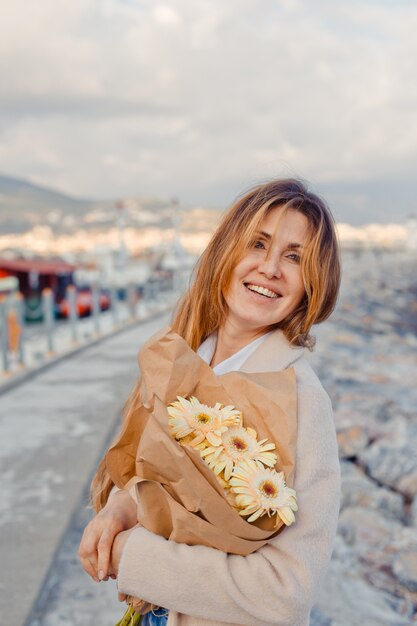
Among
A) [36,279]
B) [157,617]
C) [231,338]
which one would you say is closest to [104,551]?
[157,617]

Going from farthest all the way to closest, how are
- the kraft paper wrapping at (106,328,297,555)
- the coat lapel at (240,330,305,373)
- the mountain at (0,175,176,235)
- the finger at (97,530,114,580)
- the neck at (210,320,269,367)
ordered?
the mountain at (0,175,176,235) → the neck at (210,320,269,367) → the coat lapel at (240,330,305,373) → the finger at (97,530,114,580) → the kraft paper wrapping at (106,328,297,555)

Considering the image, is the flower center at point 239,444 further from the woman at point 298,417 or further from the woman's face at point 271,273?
the woman's face at point 271,273

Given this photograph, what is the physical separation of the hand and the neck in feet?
1.34

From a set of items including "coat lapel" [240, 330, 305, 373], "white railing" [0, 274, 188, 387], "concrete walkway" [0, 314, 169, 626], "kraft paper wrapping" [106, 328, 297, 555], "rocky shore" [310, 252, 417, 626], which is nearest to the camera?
"kraft paper wrapping" [106, 328, 297, 555]

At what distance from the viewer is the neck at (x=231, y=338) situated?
170cm

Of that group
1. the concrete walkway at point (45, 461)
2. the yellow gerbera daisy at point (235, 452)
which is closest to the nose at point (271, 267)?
the yellow gerbera daisy at point (235, 452)

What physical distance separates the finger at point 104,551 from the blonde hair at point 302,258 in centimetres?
24

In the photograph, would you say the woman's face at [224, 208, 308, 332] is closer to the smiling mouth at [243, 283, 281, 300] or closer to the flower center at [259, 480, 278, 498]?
the smiling mouth at [243, 283, 281, 300]

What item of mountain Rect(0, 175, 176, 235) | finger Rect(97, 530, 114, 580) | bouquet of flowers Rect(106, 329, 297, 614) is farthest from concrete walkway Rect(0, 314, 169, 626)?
mountain Rect(0, 175, 176, 235)

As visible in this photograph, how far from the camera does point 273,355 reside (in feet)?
5.10

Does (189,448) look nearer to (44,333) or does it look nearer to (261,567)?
(261,567)

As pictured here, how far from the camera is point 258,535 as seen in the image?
1.31 m

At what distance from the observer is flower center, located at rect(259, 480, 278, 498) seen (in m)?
1.29

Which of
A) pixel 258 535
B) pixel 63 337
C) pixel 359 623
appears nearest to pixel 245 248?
pixel 258 535
